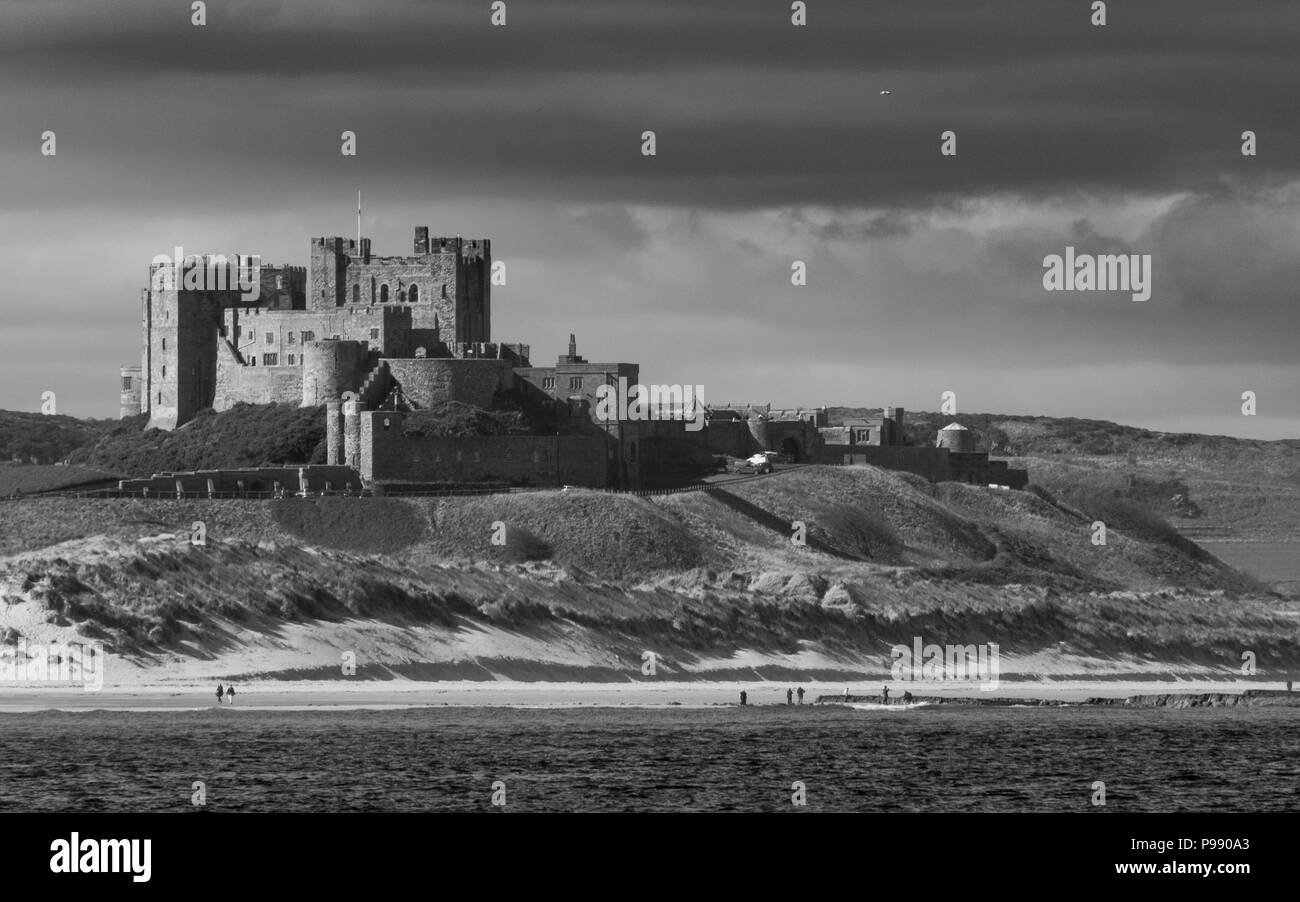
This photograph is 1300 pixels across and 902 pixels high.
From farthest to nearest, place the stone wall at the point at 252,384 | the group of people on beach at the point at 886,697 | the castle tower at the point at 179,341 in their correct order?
the castle tower at the point at 179,341 < the stone wall at the point at 252,384 < the group of people on beach at the point at 886,697

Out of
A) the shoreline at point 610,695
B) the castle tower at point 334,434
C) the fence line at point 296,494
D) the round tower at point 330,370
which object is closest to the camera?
the shoreline at point 610,695

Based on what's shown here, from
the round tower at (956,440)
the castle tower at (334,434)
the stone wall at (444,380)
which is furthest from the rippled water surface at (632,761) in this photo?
the round tower at (956,440)

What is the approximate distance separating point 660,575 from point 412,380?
2405 cm

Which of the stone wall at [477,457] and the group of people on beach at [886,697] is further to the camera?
the stone wall at [477,457]

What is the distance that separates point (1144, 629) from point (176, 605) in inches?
1648

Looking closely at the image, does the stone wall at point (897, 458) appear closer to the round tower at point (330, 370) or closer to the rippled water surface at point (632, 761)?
the round tower at point (330, 370)

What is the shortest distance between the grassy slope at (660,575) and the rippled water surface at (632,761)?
351 inches

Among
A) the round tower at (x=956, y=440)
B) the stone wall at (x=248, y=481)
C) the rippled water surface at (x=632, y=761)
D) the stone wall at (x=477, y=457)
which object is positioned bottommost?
the rippled water surface at (x=632, y=761)

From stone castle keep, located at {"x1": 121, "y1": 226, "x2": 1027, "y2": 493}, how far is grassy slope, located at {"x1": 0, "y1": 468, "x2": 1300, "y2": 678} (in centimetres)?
613

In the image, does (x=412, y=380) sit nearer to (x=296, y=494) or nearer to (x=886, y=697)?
(x=296, y=494)

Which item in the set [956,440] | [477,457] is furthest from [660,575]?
[956,440]

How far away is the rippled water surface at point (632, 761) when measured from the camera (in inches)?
2399

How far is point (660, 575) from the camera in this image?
106 m
